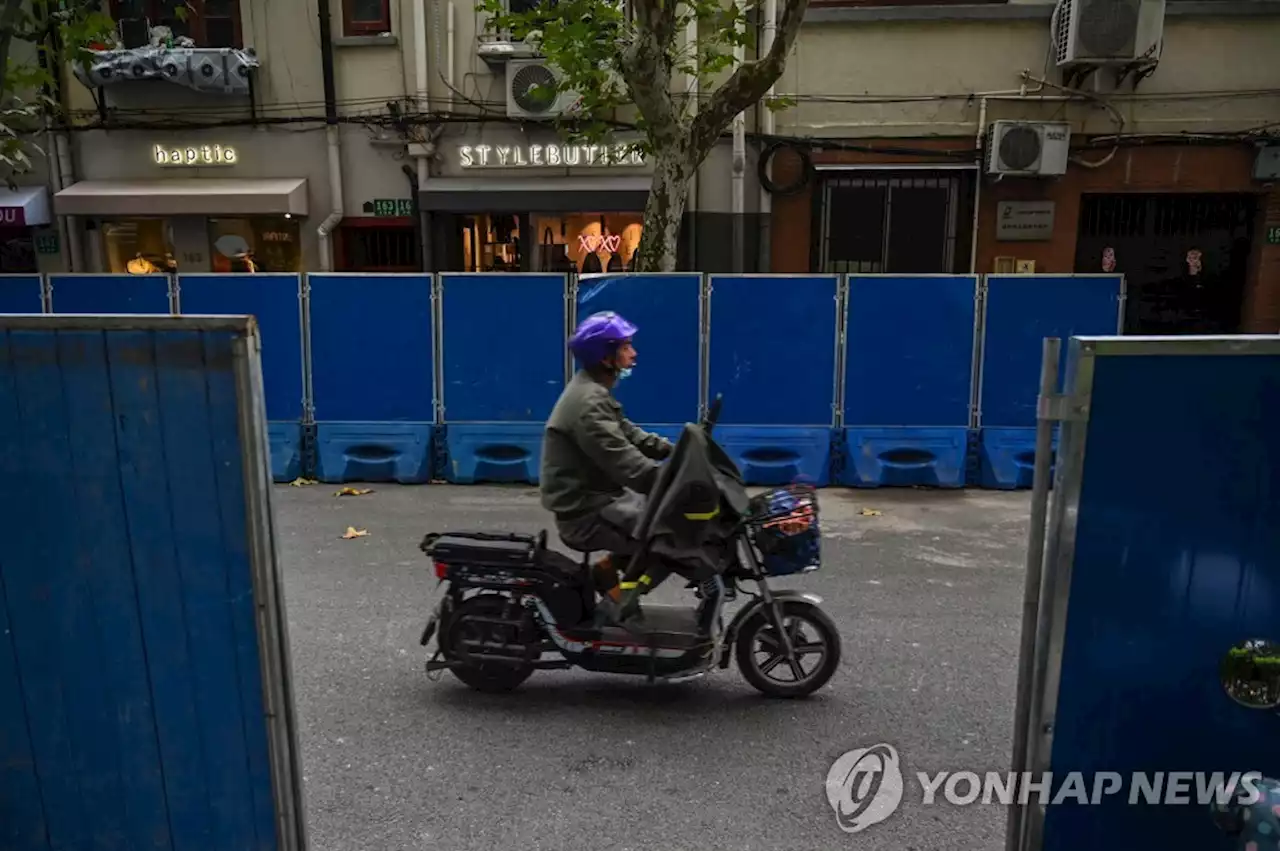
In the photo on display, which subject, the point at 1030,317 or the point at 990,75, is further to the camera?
the point at 990,75

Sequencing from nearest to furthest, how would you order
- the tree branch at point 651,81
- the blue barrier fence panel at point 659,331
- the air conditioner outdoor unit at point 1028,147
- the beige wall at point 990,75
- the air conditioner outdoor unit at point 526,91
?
the tree branch at point 651,81, the blue barrier fence panel at point 659,331, the air conditioner outdoor unit at point 1028,147, the beige wall at point 990,75, the air conditioner outdoor unit at point 526,91

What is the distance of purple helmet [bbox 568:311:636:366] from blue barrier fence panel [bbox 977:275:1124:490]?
5473 millimetres

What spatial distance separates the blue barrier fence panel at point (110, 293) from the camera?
361 inches

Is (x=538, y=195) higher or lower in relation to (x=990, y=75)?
lower

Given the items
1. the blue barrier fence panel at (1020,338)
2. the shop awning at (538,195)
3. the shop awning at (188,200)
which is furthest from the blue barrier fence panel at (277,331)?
the blue barrier fence panel at (1020,338)

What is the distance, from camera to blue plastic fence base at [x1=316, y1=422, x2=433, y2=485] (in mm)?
8922

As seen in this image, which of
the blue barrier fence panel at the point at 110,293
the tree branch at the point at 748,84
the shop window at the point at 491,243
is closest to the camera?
the tree branch at the point at 748,84

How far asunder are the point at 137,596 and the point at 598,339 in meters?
2.28

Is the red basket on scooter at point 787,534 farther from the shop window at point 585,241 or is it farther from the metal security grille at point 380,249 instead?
the metal security grille at point 380,249

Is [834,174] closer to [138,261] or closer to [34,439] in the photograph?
[138,261]

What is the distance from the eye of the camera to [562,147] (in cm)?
1285

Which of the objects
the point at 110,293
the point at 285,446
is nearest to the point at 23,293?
the point at 110,293

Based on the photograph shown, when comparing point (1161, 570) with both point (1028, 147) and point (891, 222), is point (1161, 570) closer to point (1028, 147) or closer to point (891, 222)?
point (1028, 147)

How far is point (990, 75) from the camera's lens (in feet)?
40.7
